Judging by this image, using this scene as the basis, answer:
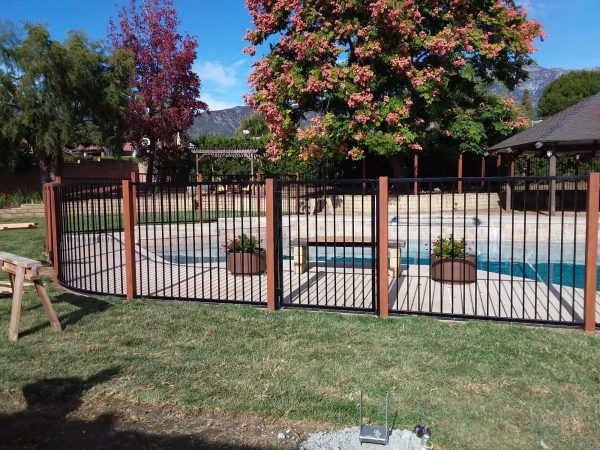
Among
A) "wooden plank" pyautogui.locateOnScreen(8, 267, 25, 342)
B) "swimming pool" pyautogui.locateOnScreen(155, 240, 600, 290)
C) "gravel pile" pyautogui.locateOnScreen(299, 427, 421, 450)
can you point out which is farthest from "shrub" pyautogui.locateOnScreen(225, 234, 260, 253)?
"gravel pile" pyautogui.locateOnScreen(299, 427, 421, 450)

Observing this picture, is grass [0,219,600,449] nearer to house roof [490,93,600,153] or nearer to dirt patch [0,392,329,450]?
dirt patch [0,392,329,450]

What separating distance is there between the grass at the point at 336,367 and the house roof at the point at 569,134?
1208 cm

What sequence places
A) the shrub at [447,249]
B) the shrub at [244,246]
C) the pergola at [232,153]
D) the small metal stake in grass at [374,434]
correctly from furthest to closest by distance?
1. the pergola at [232,153]
2. the shrub at [244,246]
3. the shrub at [447,249]
4. the small metal stake in grass at [374,434]

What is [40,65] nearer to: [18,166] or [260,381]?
[18,166]

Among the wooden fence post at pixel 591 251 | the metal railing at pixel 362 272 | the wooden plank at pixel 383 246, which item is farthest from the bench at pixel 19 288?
the wooden fence post at pixel 591 251

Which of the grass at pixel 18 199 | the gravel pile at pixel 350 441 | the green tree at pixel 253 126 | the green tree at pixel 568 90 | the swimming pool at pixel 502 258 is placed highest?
the green tree at pixel 568 90

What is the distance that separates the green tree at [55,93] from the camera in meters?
21.5

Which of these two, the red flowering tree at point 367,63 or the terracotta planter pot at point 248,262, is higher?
the red flowering tree at point 367,63

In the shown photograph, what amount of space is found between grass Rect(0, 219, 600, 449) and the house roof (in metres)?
12.1

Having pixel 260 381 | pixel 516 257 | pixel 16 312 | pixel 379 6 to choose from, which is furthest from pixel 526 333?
pixel 379 6

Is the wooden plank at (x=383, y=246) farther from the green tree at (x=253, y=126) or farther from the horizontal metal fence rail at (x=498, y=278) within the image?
the green tree at (x=253, y=126)

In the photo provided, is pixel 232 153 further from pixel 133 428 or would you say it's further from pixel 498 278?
pixel 133 428

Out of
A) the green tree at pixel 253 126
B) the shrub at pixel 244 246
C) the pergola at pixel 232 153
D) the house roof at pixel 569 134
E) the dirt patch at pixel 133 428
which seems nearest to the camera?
the dirt patch at pixel 133 428

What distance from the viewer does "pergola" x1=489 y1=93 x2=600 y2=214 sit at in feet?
51.3
